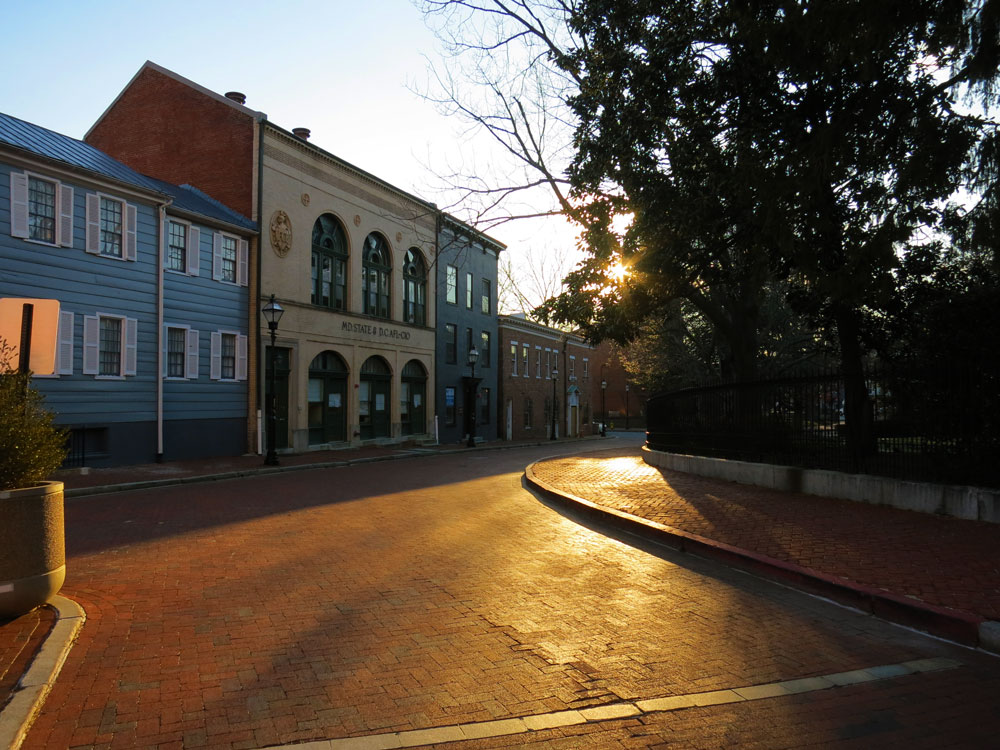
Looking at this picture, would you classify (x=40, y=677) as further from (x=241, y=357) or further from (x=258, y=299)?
(x=258, y=299)

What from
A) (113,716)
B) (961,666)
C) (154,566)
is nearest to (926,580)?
(961,666)

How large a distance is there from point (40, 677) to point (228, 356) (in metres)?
20.3

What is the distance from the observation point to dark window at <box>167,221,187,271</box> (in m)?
21.2

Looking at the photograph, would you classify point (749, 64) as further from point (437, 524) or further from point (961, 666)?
point (961, 666)

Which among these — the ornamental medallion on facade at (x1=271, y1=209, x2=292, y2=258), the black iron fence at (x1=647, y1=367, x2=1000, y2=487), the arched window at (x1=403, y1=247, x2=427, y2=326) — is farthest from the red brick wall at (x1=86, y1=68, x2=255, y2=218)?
the black iron fence at (x1=647, y1=367, x2=1000, y2=487)

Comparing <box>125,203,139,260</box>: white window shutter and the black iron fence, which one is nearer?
the black iron fence

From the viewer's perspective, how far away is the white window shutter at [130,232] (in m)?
19.6

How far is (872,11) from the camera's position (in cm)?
848

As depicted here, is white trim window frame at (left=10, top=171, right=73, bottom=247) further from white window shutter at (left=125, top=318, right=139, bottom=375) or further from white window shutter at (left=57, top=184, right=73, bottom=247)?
white window shutter at (left=125, top=318, right=139, bottom=375)

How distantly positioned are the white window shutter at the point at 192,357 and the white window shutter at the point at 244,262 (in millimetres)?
2861

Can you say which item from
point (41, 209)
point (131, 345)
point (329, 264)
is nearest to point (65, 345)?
point (131, 345)

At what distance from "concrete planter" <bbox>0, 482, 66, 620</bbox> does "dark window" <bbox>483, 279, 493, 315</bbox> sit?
119ft

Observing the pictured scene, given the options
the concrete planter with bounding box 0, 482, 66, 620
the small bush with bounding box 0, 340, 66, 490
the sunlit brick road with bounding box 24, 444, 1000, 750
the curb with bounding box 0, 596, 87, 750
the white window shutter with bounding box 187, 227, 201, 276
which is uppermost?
the white window shutter with bounding box 187, 227, 201, 276

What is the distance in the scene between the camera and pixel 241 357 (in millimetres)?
23812
